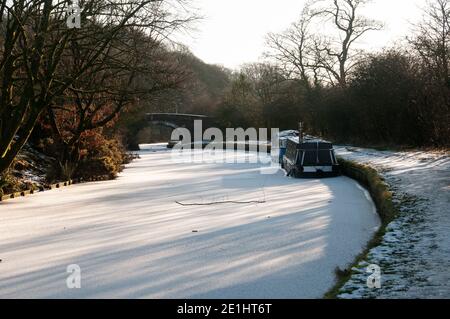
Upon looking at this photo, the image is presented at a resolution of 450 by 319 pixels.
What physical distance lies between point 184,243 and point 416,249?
379cm

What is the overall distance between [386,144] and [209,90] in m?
60.5

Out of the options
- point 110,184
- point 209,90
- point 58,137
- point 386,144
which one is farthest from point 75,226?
point 209,90

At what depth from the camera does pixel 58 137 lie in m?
23.9

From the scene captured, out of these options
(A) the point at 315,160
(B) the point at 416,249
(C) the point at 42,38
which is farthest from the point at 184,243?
(A) the point at 315,160

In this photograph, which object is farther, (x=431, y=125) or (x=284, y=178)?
(x=431, y=125)

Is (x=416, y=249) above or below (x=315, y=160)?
below

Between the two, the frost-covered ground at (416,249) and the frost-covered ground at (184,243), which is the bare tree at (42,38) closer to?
the frost-covered ground at (184,243)

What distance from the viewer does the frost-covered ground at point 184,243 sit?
22.1ft

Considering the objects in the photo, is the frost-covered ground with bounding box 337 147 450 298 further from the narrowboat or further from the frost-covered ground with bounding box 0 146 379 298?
the narrowboat

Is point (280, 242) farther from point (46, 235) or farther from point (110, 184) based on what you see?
point (110, 184)

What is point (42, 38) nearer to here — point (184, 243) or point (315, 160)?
point (184, 243)

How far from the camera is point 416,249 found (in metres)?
7.28

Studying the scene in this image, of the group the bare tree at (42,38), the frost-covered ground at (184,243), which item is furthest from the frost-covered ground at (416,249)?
the bare tree at (42,38)

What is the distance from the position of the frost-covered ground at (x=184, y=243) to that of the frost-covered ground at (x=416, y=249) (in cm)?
62
